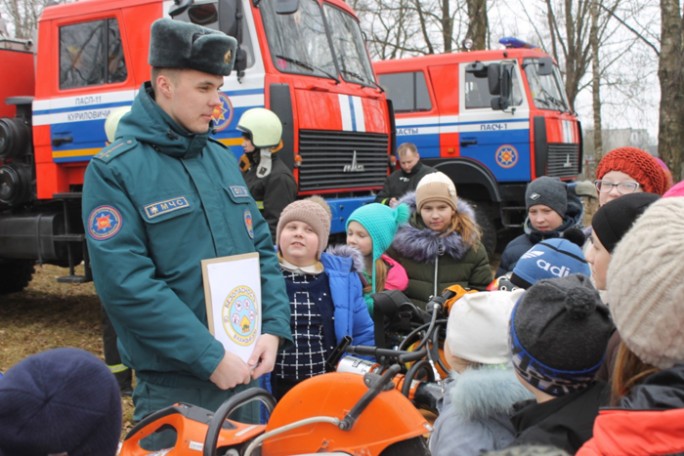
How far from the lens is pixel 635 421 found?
1265 millimetres

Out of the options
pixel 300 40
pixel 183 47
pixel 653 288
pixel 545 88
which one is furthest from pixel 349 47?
pixel 653 288

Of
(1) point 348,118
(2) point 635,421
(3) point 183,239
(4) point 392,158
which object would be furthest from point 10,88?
(2) point 635,421

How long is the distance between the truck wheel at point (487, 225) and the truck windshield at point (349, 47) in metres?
3.16

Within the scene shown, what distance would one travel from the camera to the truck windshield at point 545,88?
33.0 ft

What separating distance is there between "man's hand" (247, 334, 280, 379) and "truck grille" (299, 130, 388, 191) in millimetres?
3939

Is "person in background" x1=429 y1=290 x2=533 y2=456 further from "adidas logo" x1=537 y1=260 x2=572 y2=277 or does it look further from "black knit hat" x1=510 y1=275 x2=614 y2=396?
"adidas logo" x1=537 y1=260 x2=572 y2=277

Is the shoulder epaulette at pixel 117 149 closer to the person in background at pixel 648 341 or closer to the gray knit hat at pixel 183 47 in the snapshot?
the gray knit hat at pixel 183 47

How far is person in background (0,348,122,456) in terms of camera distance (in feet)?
4.40

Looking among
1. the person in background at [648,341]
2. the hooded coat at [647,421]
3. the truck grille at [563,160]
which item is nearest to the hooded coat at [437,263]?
the person in background at [648,341]

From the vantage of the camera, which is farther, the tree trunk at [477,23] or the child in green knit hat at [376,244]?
the tree trunk at [477,23]

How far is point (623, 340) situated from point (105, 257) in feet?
4.96

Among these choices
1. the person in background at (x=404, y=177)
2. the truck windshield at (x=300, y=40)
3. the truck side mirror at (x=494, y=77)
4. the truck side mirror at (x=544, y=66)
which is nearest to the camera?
the truck windshield at (x=300, y=40)

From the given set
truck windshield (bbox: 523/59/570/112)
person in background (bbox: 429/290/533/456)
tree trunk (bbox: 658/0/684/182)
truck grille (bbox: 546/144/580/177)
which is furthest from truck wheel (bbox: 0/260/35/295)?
tree trunk (bbox: 658/0/684/182)

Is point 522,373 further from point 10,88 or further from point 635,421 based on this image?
point 10,88
